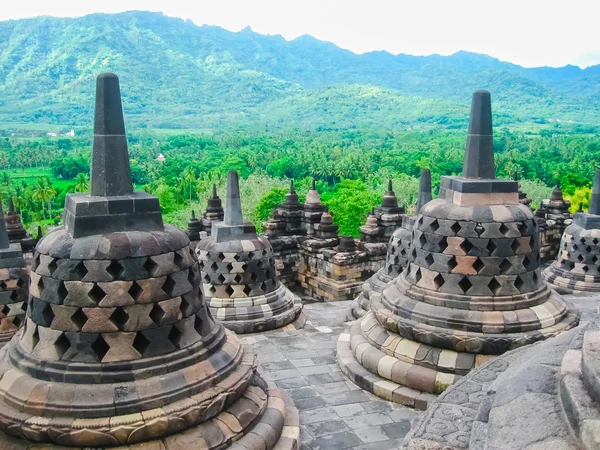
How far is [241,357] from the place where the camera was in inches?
190

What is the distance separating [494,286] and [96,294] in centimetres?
437

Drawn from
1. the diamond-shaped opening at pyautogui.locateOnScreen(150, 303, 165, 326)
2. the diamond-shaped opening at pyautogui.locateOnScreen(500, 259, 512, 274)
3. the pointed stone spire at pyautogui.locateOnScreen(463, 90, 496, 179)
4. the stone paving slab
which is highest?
the pointed stone spire at pyautogui.locateOnScreen(463, 90, 496, 179)

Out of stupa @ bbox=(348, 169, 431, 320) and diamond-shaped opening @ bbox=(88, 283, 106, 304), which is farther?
stupa @ bbox=(348, 169, 431, 320)

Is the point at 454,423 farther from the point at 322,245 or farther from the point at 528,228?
the point at 322,245

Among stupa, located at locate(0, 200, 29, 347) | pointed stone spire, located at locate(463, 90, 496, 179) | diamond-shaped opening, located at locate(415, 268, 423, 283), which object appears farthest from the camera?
stupa, located at locate(0, 200, 29, 347)

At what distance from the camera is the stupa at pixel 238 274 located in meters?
9.41

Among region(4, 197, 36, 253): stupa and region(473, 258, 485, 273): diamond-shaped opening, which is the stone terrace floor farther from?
region(4, 197, 36, 253): stupa

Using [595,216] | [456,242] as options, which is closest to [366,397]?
[456,242]

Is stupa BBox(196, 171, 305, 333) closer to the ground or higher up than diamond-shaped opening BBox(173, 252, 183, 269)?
closer to the ground

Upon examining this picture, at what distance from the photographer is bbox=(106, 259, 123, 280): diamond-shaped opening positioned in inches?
164

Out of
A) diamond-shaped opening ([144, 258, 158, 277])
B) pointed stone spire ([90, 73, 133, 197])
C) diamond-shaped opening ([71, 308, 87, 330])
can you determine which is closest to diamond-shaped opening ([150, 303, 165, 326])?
diamond-shaped opening ([144, 258, 158, 277])

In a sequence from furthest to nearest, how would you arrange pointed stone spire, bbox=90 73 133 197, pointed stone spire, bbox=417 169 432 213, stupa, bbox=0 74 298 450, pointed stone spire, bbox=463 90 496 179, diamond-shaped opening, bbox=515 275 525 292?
pointed stone spire, bbox=417 169 432 213 < pointed stone spire, bbox=463 90 496 179 < diamond-shaped opening, bbox=515 275 525 292 < pointed stone spire, bbox=90 73 133 197 < stupa, bbox=0 74 298 450

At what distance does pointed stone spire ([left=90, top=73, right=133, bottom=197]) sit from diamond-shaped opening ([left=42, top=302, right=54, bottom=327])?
96cm

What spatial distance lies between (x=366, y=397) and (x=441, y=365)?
3.04ft
